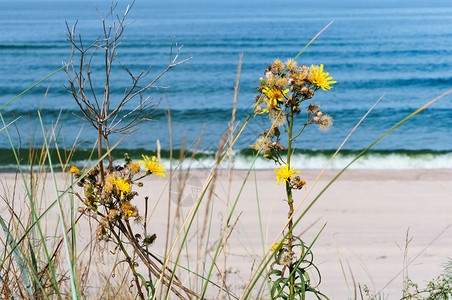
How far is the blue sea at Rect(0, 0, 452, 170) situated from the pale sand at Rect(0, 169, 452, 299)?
761mm

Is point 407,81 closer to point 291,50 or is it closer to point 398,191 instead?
point 291,50

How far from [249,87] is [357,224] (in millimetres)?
11886

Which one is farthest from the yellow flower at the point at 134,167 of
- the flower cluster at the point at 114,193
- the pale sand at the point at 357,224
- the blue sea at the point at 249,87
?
the pale sand at the point at 357,224

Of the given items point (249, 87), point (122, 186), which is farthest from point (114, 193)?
point (249, 87)

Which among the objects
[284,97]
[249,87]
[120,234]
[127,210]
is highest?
[284,97]

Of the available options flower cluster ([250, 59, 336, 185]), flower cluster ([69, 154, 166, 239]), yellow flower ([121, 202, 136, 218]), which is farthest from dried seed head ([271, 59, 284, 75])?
yellow flower ([121, 202, 136, 218])

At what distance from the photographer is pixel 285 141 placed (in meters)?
9.20

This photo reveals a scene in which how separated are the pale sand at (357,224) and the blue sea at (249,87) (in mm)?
761

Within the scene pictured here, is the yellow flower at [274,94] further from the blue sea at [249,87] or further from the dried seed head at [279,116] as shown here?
the blue sea at [249,87]

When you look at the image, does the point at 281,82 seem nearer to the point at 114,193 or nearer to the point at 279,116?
the point at 279,116

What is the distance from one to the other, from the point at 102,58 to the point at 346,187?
54.7 ft

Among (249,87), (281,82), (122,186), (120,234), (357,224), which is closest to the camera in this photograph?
(122,186)

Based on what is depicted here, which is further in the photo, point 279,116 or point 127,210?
point 279,116

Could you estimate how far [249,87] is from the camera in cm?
1662
